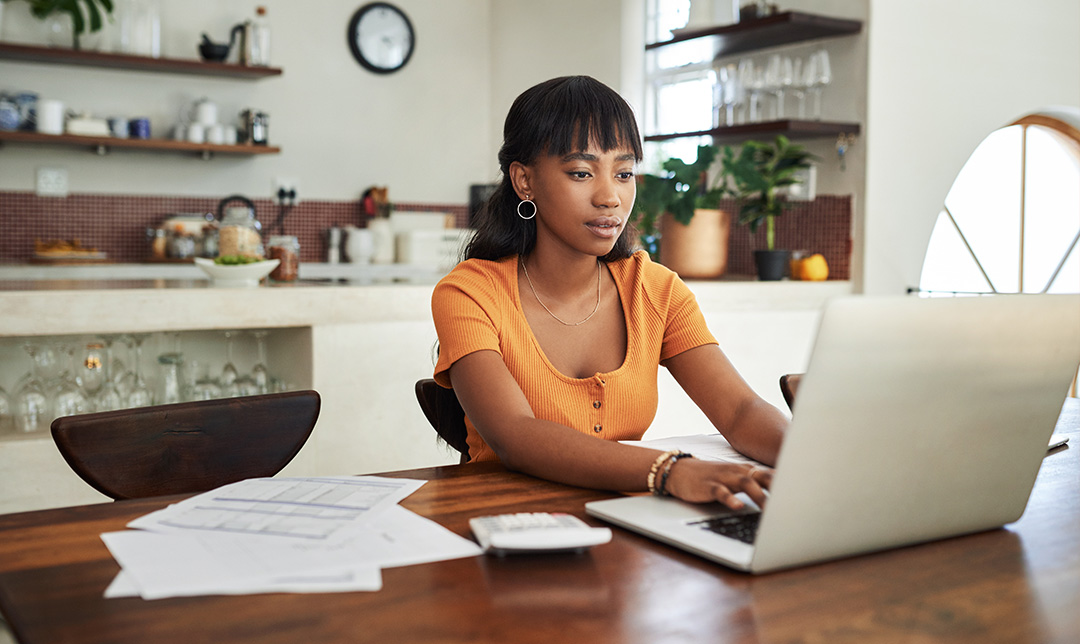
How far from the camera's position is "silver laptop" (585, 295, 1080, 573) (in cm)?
78

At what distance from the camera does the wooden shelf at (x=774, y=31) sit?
3.18m

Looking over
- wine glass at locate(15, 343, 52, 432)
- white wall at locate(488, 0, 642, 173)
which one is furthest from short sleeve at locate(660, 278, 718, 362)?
white wall at locate(488, 0, 642, 173)

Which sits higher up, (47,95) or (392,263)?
(47,95)

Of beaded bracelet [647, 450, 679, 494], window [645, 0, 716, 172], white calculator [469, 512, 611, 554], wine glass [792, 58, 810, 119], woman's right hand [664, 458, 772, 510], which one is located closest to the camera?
white calculator [469, 512, 611, 554]

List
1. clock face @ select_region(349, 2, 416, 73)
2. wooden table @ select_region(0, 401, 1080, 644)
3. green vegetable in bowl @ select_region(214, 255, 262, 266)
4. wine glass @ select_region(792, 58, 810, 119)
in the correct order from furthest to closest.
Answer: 1. clock face @ select_region(349, 2, 416, 73)
2. wine glass @ select_region(792, 58, 810, 119)
3. green vegetable in bowl @ select_region(214, 255, 262, 266)
4. wooden table @ select_region(0, 401, 1080, 644)

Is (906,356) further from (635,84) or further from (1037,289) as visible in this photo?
(635,84)

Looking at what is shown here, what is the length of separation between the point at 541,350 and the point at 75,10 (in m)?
3.99

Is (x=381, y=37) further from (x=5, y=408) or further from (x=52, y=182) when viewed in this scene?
(x=5, y=408)

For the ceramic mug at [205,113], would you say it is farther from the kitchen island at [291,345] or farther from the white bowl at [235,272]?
the white bowl at [235,272]

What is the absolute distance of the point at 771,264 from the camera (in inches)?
132

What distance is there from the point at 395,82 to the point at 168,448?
177 inches

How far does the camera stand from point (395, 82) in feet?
18.2

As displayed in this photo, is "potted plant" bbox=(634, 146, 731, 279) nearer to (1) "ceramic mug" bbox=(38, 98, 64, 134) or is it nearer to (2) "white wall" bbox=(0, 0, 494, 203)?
(2) "white wall" bbox=(0, 0, 494, 203)

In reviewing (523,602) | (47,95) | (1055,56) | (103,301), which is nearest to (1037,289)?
(1055,56)
